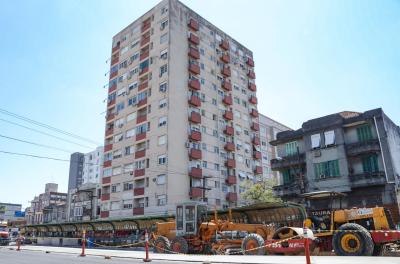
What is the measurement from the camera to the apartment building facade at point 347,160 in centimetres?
2992

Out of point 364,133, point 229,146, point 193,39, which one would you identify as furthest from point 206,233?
point 193,39

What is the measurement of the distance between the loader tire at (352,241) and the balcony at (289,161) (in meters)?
21.4

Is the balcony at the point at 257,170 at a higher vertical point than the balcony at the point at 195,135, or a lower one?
lower

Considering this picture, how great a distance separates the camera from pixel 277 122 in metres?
87.6

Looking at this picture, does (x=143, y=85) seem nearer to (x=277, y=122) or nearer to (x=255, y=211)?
(x=255, y=211)

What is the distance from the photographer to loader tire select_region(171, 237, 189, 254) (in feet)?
65.7

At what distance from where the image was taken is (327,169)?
110ft

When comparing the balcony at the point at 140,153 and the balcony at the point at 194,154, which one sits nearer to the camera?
the balcony at the point at 194,154

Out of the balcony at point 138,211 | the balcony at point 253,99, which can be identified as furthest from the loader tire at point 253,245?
the balcony at point 253,99

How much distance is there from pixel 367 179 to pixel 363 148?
292 centimetres

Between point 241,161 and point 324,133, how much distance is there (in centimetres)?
2540

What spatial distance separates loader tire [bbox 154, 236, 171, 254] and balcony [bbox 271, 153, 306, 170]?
19229 millimetres

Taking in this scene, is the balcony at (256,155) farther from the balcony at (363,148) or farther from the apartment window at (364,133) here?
the apartment window at (364,133)

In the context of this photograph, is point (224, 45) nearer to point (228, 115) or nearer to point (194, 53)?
point (194, 53)
